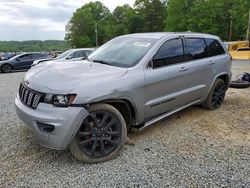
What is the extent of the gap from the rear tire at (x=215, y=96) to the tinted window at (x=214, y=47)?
60 cm

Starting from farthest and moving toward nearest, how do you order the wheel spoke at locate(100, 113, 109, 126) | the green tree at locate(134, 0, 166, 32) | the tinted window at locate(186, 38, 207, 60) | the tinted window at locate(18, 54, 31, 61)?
the green tree at locate(134, 0, 166, 32) < the tinted window at locate(18, 54, 31, 61) < the tinted window at locate(186, 38, 207, 60) < the wheel spoke at locate(100, 113, 109, 126)

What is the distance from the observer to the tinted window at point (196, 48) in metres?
4.90

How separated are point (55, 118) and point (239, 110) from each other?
4.32 metres

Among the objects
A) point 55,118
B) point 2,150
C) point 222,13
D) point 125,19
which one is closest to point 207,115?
point 55,118

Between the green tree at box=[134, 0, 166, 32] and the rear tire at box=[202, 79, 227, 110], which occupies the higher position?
the green tree at box=[134, 0, 166, 32]

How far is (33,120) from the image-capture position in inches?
130

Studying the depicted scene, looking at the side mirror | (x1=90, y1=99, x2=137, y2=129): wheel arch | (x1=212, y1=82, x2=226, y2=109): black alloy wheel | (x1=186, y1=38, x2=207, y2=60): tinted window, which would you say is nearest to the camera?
(x1=90, y1=99, x2=137, y2=129): wheel arch

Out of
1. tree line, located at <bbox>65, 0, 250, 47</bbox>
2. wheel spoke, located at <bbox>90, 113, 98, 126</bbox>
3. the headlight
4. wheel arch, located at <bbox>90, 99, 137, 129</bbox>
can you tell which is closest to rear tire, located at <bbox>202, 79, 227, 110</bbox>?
wheel arch, located at <bbox>90, 99, 137, 129</bbox>

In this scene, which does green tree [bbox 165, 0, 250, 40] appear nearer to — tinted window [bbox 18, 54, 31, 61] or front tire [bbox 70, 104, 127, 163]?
tinted window [bbox 18, 54, 31, 61]

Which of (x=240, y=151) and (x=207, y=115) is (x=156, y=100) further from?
(x=207, y=115)

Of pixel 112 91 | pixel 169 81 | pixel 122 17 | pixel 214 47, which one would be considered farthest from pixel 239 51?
pixel 122 17

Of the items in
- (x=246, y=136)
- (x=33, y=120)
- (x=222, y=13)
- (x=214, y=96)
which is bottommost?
(x=246, y=136)

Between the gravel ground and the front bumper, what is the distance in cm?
41

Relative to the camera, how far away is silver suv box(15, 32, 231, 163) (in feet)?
10.6
